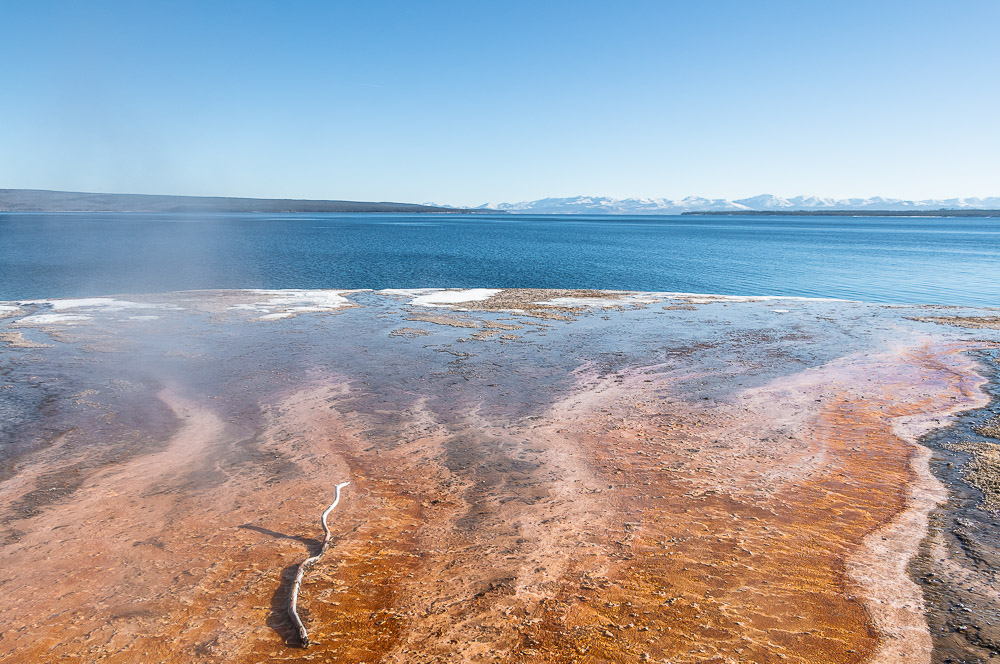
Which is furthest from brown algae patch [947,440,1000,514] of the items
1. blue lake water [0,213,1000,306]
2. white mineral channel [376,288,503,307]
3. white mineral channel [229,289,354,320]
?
blue lake water [0,213,1000,306]

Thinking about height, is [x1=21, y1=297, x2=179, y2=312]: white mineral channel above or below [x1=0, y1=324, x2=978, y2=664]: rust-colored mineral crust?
above

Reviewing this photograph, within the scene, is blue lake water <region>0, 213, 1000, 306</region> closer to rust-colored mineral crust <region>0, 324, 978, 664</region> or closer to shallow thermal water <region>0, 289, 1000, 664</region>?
shallow thermal water <region>0, 289, 1000, 664</region>

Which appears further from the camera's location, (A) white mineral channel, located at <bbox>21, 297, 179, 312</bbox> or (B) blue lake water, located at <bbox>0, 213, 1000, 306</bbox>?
(B) blue lake water, located at <bbox>0, 213, 1000, 306</bbox>

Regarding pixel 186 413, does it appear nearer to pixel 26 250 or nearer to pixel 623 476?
pixel 623 476

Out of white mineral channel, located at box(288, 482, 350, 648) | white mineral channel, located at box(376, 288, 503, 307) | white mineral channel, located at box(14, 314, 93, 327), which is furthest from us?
white mineral channel, located at box(376, 288, 503, 307)

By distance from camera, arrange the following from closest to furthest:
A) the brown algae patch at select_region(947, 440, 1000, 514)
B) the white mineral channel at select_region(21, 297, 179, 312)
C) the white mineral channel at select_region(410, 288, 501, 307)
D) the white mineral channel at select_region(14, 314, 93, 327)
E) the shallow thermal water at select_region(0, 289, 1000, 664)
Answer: the shallow thermal water at select_region(0, 289, 1000, 664) → the brown algae patch at select_region(947, 440, 1000, 514) → the white mineral channel at select_region(14, 314, 93, 327) → the white mineral channel at select_region(21, 297, 179, 312) → the white mineral channel at select_region(410, 288, 501, 307)

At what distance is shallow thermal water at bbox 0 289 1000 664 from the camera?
5.98 m

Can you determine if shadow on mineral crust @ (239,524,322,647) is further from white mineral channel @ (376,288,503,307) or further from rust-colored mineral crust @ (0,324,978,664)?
white mineral channel @ (376,288,503,307)

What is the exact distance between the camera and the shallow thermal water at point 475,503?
235 inches

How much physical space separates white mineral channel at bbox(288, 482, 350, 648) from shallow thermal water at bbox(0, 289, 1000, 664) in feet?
0.37

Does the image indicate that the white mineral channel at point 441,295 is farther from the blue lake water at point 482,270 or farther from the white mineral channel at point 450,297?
the blue lake water at point 482,270

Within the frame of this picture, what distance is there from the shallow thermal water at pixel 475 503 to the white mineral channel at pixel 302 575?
0.11 meters

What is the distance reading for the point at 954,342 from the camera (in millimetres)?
20750

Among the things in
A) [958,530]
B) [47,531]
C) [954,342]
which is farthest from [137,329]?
[954,342]
